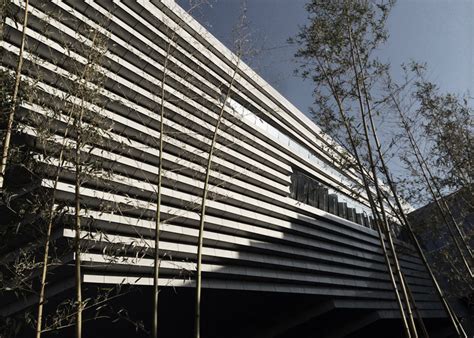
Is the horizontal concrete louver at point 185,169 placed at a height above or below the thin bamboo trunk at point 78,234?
above

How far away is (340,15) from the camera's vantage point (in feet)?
24.4

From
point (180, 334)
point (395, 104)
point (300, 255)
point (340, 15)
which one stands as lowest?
point (180, 334)

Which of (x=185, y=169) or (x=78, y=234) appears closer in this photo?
(x=78, y=234)

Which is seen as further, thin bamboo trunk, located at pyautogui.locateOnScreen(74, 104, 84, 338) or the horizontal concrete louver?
the horizontal concrete louver

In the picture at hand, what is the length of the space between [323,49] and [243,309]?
10.5m

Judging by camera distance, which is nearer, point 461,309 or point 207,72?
point 207,72

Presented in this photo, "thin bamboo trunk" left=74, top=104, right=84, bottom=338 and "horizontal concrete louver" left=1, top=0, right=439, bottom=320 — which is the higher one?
"horizontal concrete louver" left=1, top=0, right=439, bottom=320

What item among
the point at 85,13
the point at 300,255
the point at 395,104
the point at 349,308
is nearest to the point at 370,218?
the point at 349,308

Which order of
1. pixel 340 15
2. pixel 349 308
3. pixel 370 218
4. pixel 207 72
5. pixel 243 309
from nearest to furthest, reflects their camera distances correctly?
pixel 340 15, pixel 207 72, pixel 243 309, pixel 349 308, pixel 370 218

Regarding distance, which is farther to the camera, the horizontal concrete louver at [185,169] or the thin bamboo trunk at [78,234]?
the horizontal concrete louver at [185,169]

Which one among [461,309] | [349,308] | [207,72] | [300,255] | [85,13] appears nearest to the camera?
[85,13]

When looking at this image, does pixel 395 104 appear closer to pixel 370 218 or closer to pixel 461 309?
pixel 370 218

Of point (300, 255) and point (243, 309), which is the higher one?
point (300, 255)

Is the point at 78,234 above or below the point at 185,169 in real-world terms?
below
